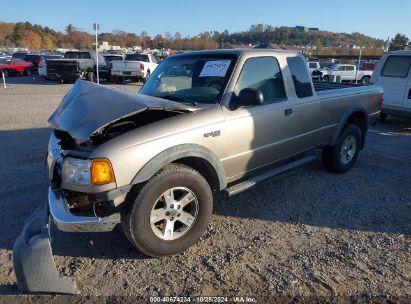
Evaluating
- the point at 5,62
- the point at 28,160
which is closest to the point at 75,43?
the point at 5,62

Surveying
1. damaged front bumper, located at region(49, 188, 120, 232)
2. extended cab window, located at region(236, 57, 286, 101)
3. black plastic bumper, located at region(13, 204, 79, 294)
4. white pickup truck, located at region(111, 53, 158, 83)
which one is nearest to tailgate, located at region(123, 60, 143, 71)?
white pickup truck, located at region(111, 53, 158, 83)

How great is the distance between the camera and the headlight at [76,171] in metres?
3.01

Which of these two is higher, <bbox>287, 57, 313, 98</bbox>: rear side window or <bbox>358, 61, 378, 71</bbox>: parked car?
<bbox>358, 61, 378, 71</bbox>: parked car

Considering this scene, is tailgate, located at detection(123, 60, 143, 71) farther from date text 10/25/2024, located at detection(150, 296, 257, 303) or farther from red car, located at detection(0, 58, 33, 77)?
date text 10/25/2024, located at detection(150, 296, 257, 303)

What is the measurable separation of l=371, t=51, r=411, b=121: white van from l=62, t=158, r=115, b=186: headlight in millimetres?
9114

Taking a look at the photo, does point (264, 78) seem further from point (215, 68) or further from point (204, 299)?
point (204, 299)

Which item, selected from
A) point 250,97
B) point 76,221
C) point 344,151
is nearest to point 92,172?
point 76,221

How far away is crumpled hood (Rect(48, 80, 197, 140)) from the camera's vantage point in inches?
125

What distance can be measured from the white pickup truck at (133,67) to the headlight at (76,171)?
19290mm

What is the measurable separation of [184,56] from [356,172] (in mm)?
3426

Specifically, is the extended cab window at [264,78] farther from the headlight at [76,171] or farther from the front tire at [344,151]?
the headlight at [76,171]

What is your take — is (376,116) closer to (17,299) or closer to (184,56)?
(184,56)

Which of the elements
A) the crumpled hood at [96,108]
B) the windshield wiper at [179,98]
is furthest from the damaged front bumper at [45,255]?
the windshield wiper at [179,98]

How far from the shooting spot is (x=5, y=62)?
90.4 feet
